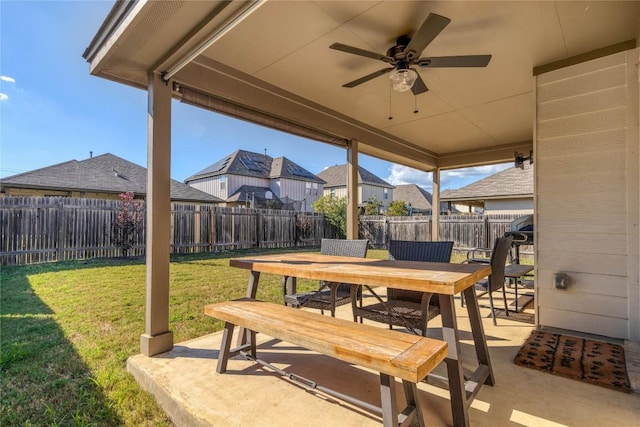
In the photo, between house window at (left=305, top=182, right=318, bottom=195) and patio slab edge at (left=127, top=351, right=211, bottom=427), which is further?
house window at (left=305, top=182, right=318, bottom=195)

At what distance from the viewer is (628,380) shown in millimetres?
1913

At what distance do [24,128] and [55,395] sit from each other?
12.7 metres

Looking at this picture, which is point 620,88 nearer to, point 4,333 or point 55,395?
point 55,395

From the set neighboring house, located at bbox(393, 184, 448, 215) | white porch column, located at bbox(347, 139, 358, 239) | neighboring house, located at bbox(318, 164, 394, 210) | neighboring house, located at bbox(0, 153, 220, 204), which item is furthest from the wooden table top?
neighboring house, located at bbox(393, 184, 448, 215)

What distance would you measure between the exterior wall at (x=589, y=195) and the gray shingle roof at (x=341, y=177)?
801 inches

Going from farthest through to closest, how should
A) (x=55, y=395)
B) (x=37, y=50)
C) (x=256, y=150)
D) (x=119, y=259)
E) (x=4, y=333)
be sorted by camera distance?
1. (x=256, y=150)
2. (x=119, y=259)
3. (x=37, y=50)
4. (x=4, y=333)
5. (x=55, y=395)

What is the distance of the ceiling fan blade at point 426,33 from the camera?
1.93 metres

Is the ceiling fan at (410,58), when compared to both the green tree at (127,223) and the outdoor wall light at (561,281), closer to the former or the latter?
the outdoor wall light at (561,281)

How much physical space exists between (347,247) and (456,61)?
1.87 metres

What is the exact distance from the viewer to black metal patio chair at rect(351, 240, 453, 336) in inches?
77.8

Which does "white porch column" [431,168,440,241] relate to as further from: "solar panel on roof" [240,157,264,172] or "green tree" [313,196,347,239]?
"solar panel on roof" [240,157,264,172]

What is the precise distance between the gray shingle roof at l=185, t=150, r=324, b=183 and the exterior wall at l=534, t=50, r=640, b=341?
17710mm

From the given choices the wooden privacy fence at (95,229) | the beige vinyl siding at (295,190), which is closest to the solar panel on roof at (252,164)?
the beige vinyl siding at (295,190)

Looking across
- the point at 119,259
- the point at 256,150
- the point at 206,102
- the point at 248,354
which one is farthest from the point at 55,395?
the point at 256,150
